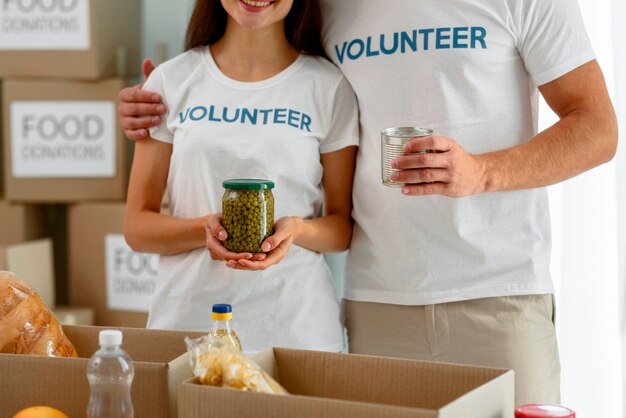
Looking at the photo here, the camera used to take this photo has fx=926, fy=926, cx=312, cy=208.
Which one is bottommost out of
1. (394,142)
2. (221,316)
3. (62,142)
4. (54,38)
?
(221,316)

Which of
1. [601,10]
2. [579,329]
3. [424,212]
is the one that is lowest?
[579,329]

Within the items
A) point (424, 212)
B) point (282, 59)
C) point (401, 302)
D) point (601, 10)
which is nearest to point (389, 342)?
point (401, 302)

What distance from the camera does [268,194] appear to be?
149cm

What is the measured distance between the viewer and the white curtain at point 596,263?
2.22 m

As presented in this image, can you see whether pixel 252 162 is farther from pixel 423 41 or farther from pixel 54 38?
pixel 54 38

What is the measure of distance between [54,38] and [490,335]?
83.6 inches

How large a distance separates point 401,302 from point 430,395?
0.59 metres

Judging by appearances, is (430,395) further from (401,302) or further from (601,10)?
(601,10)

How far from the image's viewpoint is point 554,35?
167 cm

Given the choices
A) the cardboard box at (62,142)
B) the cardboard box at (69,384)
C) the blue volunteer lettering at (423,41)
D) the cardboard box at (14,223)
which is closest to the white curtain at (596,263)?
the blue volunteer lettering at (423,41)

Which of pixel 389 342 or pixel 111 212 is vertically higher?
pixel 111 212

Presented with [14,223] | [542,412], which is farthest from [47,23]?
[542,412]

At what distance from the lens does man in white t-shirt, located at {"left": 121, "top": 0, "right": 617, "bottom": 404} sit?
1.68m

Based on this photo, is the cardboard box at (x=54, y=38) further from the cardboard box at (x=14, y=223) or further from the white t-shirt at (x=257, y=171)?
the white t-shirt at (x=257, y=171)
